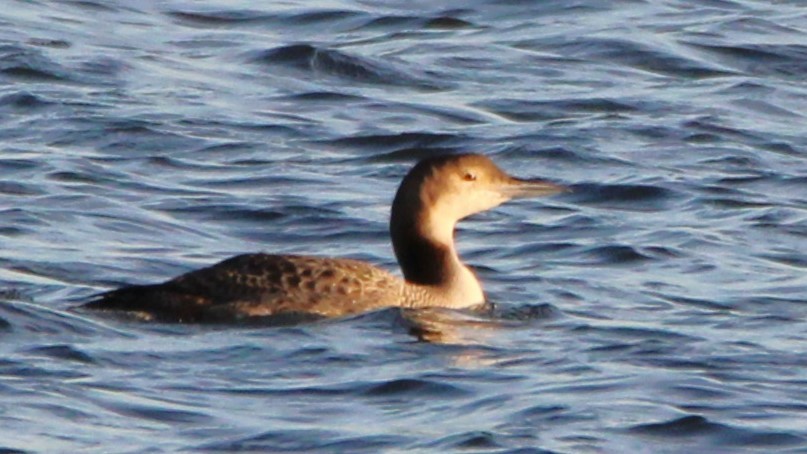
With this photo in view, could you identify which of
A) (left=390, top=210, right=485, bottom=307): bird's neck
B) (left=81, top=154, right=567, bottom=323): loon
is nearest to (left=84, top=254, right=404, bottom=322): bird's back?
(left=81, top=154, right=567, bottom=323): loon

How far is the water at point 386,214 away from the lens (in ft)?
31.8

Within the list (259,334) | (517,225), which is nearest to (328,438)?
(259,334)

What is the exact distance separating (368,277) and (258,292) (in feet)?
1.86

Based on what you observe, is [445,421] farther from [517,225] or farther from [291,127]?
[291,127]

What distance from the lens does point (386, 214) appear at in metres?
14.5

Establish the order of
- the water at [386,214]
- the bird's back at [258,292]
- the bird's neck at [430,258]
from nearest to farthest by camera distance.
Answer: the water at [386,214]
the bird's back at [258,292]
the bird's neck at [430,258]

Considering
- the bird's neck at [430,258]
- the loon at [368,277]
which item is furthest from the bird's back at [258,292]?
the bird's neck at [430,258]

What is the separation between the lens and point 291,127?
55.7 ft

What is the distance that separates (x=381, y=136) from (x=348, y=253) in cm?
304

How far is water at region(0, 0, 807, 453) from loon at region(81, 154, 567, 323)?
5.9 inches

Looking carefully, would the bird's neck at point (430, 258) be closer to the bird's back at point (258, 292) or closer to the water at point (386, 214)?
the water at point (386, 214)

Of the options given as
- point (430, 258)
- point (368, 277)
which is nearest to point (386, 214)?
point (430, 258)

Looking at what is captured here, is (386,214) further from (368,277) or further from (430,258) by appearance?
(368,277)

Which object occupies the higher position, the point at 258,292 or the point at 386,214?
the point at 258,292
